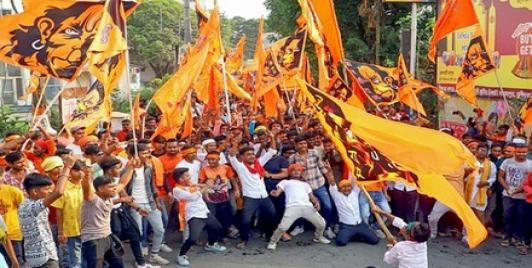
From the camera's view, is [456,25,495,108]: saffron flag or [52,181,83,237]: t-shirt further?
[456,25,495,108]: saffron flag

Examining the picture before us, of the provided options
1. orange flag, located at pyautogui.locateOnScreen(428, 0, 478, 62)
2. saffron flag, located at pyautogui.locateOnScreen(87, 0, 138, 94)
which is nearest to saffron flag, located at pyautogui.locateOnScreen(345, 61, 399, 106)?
orange flag, located at pyautogui.locateOnScreen(428, 0, 478, 62)

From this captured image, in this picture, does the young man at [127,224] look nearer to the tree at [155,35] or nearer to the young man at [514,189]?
the young man at [514,189]

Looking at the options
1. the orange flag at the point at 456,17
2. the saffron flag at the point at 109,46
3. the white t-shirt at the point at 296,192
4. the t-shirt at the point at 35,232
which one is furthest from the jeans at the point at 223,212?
the orange flag at the point at 456,17

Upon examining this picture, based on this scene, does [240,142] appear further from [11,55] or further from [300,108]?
[300,108]

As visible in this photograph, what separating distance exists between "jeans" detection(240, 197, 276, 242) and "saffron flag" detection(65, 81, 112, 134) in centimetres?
250

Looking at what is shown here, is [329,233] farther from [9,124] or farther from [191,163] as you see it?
[9,124]

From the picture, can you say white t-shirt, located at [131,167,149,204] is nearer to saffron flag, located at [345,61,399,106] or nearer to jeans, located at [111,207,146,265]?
jeans, located at [111,207,146,265]

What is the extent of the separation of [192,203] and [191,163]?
65 centimetres

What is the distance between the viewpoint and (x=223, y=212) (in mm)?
8461

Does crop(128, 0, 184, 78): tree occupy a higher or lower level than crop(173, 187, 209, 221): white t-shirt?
higher

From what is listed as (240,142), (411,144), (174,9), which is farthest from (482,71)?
(174,9)

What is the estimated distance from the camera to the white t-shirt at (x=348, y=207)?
27.9 feet

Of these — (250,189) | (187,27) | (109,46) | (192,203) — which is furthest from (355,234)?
(187,27)

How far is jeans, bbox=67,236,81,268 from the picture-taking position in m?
6.34
